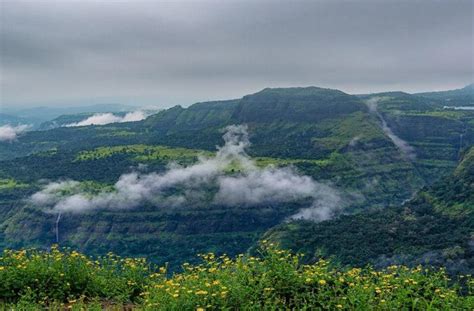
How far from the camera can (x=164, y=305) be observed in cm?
1469

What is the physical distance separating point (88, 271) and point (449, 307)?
14241mm

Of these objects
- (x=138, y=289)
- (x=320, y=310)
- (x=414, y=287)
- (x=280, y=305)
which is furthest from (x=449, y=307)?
(x=138, y=289)

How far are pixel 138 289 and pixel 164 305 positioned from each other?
499 cm

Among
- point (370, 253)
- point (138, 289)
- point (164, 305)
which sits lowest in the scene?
point (370, 253)

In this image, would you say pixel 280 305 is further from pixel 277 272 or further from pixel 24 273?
pixel 24 273

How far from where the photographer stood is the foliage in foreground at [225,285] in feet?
48.7

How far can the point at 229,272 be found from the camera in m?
16.5

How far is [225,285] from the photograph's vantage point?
15.2m

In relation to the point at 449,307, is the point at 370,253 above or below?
below

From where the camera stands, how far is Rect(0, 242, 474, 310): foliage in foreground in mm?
14836

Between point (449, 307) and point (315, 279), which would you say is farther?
point (315, 279)

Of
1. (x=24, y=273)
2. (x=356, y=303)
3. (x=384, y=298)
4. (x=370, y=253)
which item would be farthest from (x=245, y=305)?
(x=370, y=253)

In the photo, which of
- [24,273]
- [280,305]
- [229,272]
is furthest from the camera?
[24,273]

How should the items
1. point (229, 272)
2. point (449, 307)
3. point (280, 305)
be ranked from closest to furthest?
point (449, 307), point (280, 305), point (229, 272)
